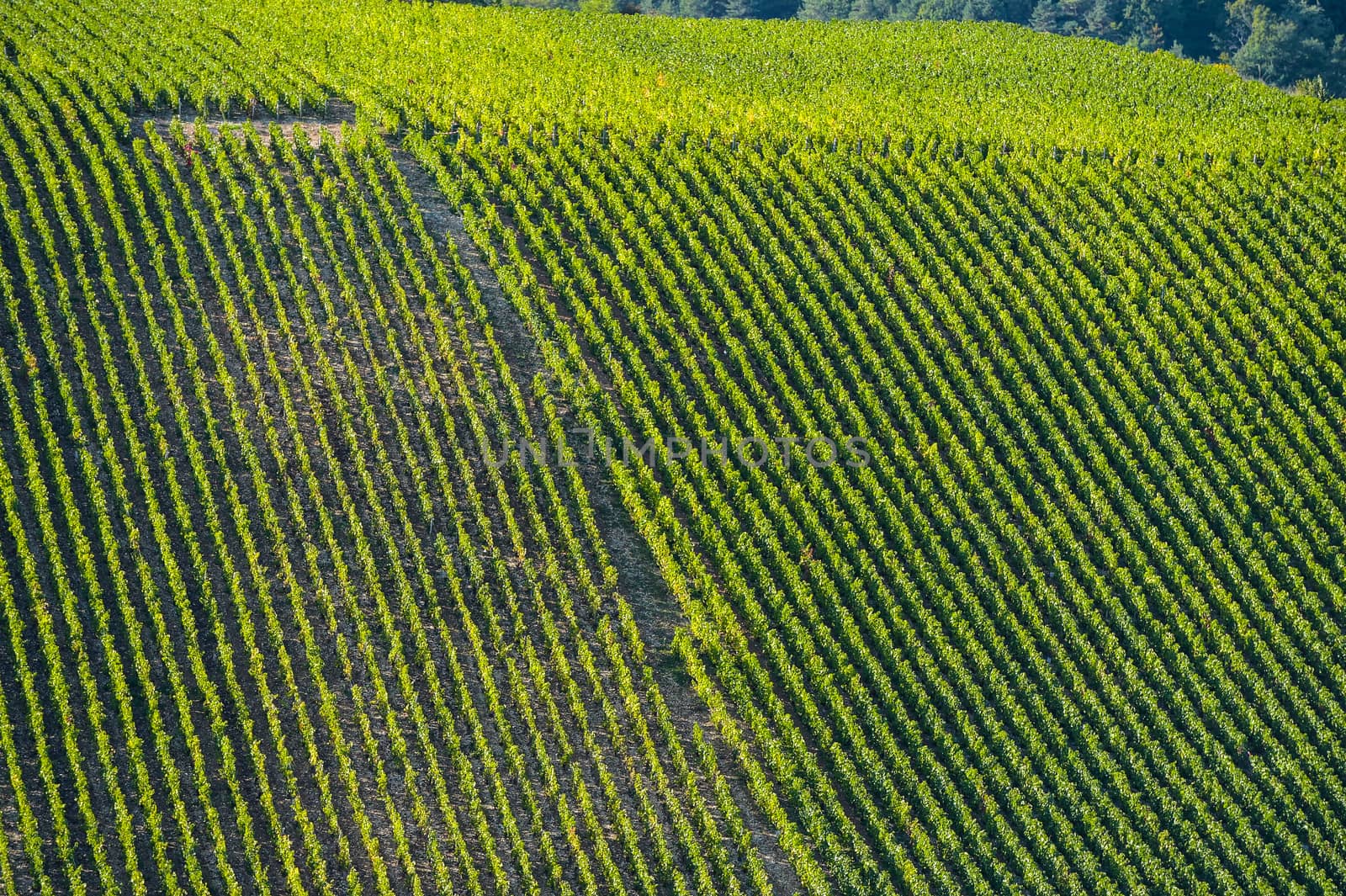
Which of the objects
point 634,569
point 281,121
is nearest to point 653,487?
point 634,569

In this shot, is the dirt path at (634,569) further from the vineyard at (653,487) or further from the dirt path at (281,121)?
the dirt path at (281,121)

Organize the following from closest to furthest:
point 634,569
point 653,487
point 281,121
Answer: point 634,569 → point 653,487 → point 281,121

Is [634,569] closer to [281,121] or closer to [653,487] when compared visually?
[653,487]

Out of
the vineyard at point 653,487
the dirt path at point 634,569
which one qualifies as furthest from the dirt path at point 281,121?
the dirt path at point 634,569

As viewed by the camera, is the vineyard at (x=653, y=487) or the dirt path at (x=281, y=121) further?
the dirt path at (x=281, y=121)

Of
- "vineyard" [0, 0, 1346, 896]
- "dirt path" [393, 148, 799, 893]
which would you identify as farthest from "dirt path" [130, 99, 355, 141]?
"dirt path" [393, 148, 799, 893]

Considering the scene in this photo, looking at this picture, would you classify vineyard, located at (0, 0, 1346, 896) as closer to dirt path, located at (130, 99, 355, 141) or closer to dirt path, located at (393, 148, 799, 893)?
dirt path, located at (393, 148, 799, 893)

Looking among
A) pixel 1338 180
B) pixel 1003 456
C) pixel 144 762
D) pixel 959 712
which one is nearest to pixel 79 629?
pixel 144 762

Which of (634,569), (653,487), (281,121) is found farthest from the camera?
(281,121)

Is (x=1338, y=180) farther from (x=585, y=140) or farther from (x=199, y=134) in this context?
(x=199, y=134)
